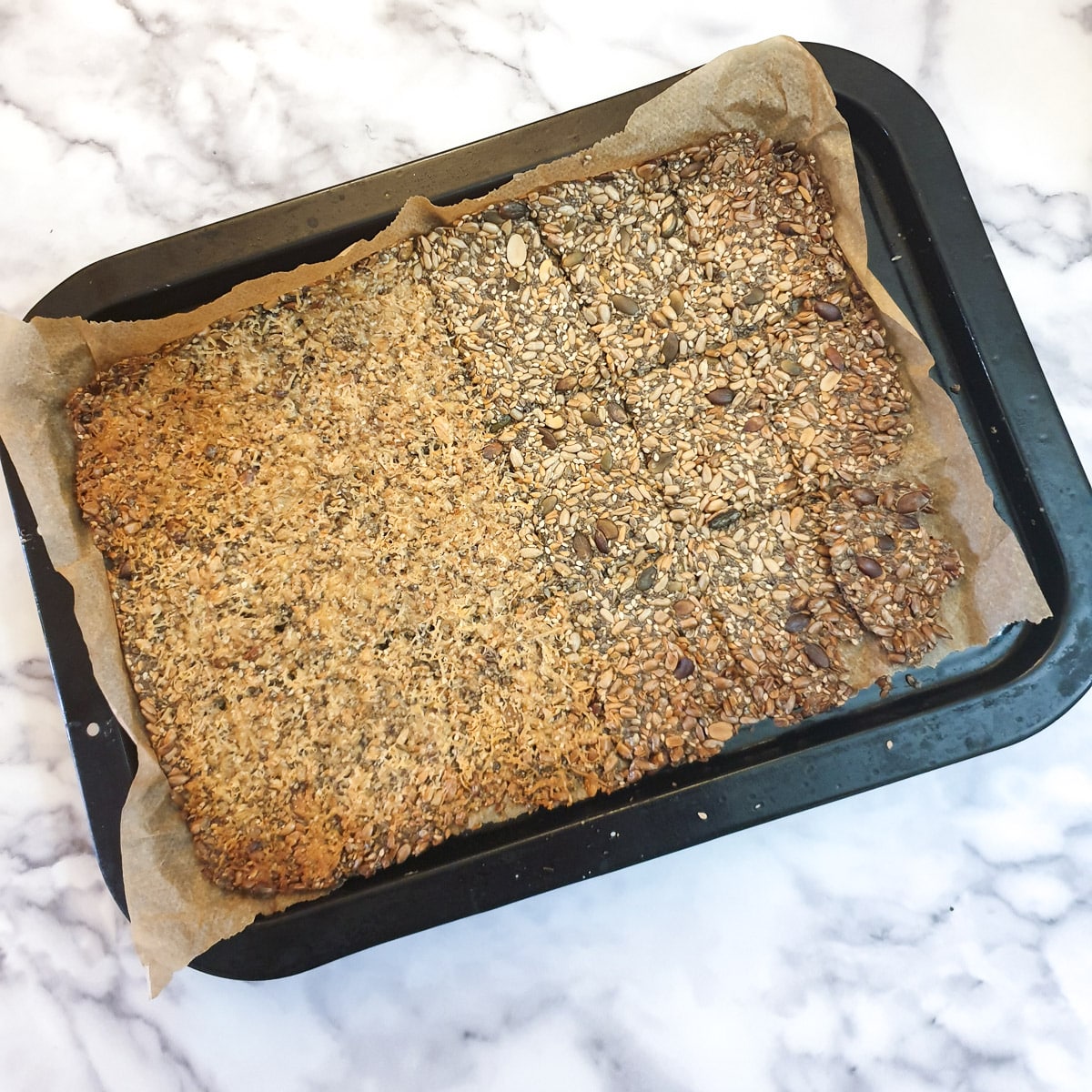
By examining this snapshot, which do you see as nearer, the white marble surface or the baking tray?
the baking tray

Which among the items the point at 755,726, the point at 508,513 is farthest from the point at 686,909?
the point at 508,513

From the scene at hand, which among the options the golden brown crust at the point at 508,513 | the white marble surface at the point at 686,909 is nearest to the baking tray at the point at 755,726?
the golden brown crust at the point at 508,513

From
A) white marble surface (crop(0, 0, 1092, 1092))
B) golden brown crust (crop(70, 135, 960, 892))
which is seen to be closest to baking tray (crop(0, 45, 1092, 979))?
golden brown crust (crop(70, 135, 960, 892))

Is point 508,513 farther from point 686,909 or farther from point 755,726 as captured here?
point 686,909

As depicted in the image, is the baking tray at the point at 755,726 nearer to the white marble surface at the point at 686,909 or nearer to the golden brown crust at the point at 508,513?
the golden brown crust at the point at 508,513

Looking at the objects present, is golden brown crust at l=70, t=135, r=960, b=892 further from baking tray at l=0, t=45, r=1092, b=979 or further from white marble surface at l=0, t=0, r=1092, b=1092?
white marble surface at l=0, t=0, r=1092, b=1092
